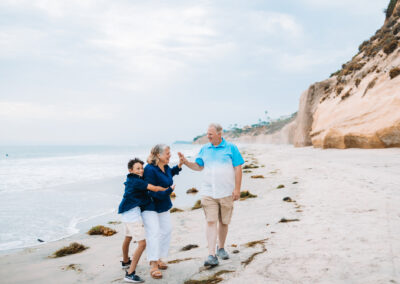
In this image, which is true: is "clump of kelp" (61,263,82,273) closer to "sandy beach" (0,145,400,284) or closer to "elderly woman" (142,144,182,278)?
"sandy beach" (0,145,400,284)

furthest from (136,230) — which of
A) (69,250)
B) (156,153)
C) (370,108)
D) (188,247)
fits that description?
(370,108)

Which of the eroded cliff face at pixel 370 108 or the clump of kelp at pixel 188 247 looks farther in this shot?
the eroded cliff face at pixel 370 108

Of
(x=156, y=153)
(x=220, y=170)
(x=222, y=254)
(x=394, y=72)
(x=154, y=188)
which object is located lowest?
(x=222, y=254)

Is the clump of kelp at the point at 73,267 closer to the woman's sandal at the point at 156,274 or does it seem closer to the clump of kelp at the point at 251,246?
the woman's sandal at the point at 156,274

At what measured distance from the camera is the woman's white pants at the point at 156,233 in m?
4.33

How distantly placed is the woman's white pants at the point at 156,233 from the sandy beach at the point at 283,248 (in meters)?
0.32

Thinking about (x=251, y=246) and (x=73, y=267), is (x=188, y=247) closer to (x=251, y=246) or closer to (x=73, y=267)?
(x=251, y=246)

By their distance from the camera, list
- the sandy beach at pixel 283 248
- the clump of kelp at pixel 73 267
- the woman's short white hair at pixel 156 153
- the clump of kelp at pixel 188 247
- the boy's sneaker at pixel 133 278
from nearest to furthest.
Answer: the sandy beach at pixel 283 248 → the boy's sneaker at pixel 133 278 → the woman's short white hair at pixel 156 153 → the clump of kelp at pixel 73 267 → the clump of kelp at pixel 188 247

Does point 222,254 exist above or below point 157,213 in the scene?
below

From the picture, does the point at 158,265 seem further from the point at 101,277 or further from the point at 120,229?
the point at 120,229

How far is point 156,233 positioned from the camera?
4.39 metres

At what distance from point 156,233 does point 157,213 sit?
283 mm

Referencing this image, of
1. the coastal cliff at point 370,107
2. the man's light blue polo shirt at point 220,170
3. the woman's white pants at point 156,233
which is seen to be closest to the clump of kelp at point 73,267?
the woman's white pants at point 156,233

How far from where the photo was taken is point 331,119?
25281 mm
